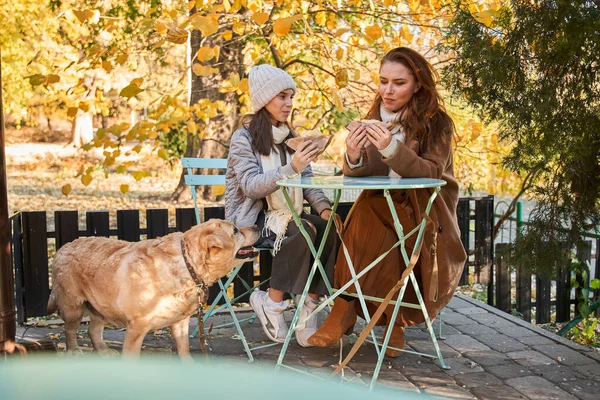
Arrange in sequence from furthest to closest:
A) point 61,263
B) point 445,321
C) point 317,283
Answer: point 445,321
point 317,283
point 61,263

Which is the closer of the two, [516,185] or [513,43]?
[513,43]

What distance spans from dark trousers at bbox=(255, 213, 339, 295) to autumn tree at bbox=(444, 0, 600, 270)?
57.6 inches

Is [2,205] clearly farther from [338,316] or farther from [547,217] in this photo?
[547,217]

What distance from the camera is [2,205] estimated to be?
11.8 feet

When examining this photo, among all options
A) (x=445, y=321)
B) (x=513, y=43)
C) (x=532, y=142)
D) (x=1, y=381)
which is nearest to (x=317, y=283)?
(x=445, y=321)

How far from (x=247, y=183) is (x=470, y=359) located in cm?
186

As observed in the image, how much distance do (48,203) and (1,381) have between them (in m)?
15.2

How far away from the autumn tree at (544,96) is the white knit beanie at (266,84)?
1.26 m

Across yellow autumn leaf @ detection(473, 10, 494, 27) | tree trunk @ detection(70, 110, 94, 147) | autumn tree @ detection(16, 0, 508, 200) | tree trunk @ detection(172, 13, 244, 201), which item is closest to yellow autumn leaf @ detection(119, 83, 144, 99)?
autumn tree @ detection(16, 0, 508, 200)

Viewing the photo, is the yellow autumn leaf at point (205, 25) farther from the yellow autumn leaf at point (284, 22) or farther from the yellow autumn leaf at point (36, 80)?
the yellow autumn leaf at point (36, 80)

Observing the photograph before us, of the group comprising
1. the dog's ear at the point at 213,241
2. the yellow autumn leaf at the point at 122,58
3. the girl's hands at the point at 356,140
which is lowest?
the dog's ear at the point at 213,241

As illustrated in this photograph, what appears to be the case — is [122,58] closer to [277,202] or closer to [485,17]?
[277,202]

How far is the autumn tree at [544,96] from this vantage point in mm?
4195

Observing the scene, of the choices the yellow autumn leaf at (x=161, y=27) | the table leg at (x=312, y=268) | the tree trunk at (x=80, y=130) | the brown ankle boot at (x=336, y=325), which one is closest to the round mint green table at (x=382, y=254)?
the table leg at (x=312, y=268)
